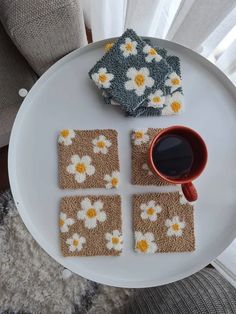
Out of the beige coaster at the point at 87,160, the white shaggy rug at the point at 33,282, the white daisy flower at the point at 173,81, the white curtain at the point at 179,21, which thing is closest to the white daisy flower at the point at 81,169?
the beige coaster at the point at 87,160

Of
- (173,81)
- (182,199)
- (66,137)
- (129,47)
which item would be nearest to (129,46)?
(129,47)

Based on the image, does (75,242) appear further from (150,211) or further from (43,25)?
(43,25)

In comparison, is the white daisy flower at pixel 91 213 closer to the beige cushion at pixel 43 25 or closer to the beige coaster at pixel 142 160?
the beige coaster at pixel 142 160

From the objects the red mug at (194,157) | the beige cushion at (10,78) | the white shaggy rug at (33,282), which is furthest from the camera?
the white shaggy rug at (33,282)

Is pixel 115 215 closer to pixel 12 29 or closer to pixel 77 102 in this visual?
pixel 77 102

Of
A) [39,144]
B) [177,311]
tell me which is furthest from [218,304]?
[39,144]

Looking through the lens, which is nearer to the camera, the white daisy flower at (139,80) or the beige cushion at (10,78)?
the white daisy flower at (139,80)

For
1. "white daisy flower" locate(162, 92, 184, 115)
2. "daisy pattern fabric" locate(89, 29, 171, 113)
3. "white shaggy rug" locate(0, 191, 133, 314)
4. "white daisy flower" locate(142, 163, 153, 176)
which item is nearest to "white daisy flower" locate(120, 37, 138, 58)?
"daisy pattern fabric" locate(89, 29, 171, 113)
